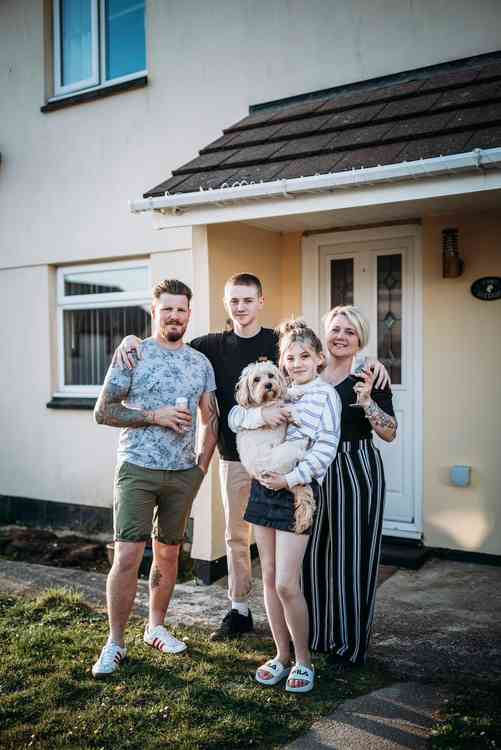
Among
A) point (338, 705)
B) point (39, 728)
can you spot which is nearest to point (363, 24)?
point (338, 705)

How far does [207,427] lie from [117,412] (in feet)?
2.05

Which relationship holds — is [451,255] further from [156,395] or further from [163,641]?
[163,641]

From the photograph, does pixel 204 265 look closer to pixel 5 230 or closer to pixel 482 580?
pixel 482 580

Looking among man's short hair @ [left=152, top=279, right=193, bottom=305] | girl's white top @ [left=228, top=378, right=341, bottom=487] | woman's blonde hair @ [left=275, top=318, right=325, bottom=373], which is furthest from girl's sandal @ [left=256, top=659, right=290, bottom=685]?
man's short hair @ [left=152, top=279, right=193, bottom=305]

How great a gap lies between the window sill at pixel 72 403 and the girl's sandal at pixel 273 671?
169 inches

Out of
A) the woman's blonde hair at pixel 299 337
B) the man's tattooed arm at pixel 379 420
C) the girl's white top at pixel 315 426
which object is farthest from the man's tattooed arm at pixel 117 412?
the man's tattooed arm at pixel 379 420

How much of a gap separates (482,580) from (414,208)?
279cm

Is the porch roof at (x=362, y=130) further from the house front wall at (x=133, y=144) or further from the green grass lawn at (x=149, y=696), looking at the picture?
the green grass lawn at (x=149, y=696)

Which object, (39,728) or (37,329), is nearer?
(39,728)

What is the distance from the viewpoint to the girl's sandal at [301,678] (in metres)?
3.79

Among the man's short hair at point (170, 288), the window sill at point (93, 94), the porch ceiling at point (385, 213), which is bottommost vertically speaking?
the man's short hair at point (170, 288)

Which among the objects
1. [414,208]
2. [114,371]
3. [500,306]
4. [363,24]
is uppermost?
[363,24]

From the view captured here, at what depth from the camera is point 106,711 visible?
3615mm

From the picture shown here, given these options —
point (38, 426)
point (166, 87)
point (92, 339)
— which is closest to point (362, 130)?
point (166, 87)
